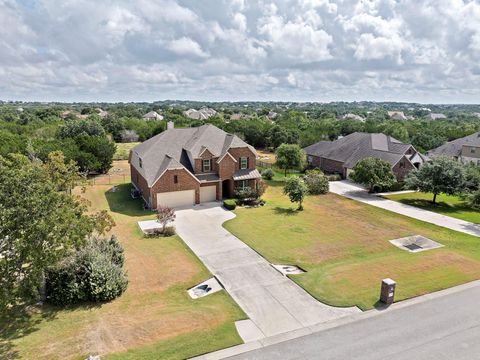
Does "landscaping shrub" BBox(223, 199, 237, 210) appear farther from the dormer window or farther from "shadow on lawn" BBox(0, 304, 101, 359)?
"shadow on lawn" BBox(0, 304, 101, 359)

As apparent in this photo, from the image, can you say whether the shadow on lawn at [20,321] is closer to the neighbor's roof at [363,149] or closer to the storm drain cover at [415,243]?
the storm drain cover at [415,243]

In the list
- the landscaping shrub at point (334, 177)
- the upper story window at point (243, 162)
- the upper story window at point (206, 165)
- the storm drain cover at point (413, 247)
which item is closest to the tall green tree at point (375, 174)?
the landscaping shrub at point (334, 177)

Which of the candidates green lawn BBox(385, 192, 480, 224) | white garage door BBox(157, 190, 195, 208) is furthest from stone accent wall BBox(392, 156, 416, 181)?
white garage door BBox(157, 190, 195, 208)

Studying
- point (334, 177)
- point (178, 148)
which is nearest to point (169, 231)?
point (178, 148)

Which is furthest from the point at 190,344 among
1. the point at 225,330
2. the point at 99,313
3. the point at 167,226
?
the point at 167,226

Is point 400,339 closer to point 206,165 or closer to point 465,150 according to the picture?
point 206,165
